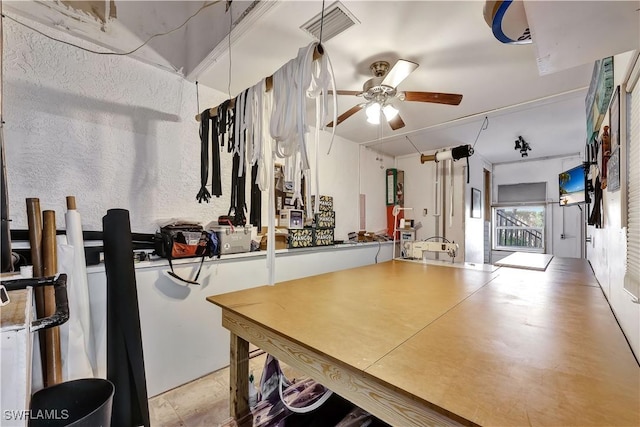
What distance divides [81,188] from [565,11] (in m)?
2.78

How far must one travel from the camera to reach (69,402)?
138 centimetres

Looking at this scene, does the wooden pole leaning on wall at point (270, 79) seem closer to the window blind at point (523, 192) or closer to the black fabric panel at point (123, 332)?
the black fabric panel at point (123, 332)

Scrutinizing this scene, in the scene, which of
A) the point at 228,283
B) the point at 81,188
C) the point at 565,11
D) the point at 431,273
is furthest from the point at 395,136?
the point at 81,188

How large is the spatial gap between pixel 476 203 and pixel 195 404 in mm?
5597

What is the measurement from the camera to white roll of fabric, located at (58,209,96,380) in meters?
1.64

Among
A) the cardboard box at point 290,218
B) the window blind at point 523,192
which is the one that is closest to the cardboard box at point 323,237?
the cardboard box at point 290,218

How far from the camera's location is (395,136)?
429 cm

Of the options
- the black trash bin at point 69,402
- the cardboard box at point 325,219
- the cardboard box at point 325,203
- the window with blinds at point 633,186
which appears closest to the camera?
the window with blinds at point 633,186

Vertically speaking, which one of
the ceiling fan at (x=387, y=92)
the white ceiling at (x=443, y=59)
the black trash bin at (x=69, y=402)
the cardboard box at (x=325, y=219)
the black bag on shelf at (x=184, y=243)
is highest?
the white ceiling at (x=443, y=59)

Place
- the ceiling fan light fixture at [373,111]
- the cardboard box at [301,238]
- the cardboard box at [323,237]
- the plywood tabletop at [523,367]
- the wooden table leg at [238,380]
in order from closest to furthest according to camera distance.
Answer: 1. the plywood tabletop at [523,367]
2. the wooden table leg at [238,380]
3. the ceiling fan light fixture at [373,111]
4. the cardboard box at [301,238]
5. the cardboard box at [323,237]

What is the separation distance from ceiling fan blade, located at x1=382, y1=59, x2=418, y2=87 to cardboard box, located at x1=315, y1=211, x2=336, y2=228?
195cm

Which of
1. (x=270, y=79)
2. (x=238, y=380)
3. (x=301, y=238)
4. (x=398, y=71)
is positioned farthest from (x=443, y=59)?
Result: (x=238, y=380)

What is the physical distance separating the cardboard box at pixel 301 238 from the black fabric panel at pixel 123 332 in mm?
1734

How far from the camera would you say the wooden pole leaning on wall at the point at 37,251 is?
150 cm
